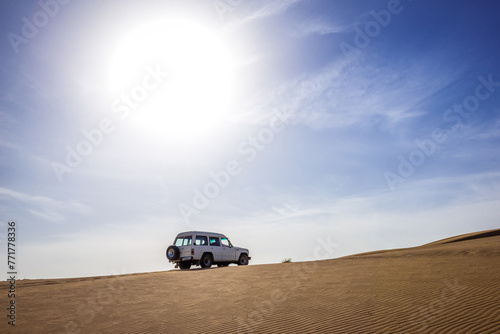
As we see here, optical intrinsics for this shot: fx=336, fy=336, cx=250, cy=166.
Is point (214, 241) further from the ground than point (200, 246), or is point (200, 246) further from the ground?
point (214, 241)

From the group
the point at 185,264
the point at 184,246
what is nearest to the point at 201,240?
the point at 184,246

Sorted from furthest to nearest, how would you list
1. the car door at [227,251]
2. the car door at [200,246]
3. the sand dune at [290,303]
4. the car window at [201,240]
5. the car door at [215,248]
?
the car door at [227,251], the car door at [215,248], the car window at [201,240], the car door at [200,246], the sand dune at [290,303]

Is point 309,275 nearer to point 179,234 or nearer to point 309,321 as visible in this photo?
point 309,321

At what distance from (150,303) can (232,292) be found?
7.89ft

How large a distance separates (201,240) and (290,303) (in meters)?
11.3

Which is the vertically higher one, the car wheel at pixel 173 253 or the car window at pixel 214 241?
the car window at pixel 214 241

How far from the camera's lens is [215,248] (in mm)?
19484

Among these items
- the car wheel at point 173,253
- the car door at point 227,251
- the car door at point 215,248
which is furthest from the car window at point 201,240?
the car door at point 227,251

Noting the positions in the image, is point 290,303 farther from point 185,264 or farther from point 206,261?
point 185,264

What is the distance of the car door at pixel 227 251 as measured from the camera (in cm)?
2003

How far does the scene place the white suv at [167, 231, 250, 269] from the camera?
18.5 meters

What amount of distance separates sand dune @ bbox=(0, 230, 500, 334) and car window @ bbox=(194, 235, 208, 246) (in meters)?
5.62

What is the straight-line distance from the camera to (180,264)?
18797mm

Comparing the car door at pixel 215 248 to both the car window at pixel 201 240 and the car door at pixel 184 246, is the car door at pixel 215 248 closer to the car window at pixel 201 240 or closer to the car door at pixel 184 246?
the car window at pixel 201 240
